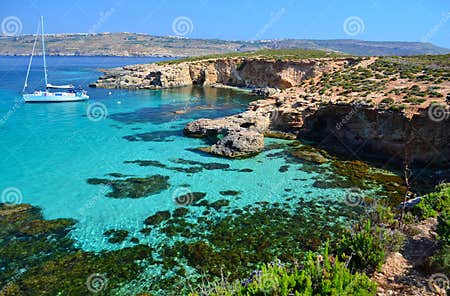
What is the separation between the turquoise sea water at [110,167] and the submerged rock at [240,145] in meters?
0.74

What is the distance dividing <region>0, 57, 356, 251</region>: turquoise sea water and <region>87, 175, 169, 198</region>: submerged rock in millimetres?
468

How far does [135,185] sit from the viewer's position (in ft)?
66.1

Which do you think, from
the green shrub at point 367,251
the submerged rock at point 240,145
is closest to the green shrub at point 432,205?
the green shrub at point 367,251

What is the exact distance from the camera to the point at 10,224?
50.9 ft

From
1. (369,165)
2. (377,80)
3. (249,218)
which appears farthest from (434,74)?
(249,218)

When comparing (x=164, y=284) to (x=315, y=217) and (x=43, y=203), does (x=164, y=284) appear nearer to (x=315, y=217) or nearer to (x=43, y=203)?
(x=315, y=217)

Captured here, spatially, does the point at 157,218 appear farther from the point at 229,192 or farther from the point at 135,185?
the point at 229,192

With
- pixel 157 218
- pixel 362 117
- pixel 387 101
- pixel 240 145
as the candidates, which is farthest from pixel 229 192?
pixel 387 101

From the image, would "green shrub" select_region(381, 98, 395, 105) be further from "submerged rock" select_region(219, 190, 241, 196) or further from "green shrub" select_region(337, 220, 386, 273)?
"green shrub" select_region(337, 220, 386, 273)

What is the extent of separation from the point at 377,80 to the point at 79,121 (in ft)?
111

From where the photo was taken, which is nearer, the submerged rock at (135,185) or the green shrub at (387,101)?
the submerged rock at (135,185)

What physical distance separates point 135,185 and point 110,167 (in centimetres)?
440

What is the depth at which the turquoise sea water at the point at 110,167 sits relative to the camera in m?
17.0

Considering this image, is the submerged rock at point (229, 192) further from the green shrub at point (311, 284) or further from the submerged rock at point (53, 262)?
the green shrub at point (311, 284)
